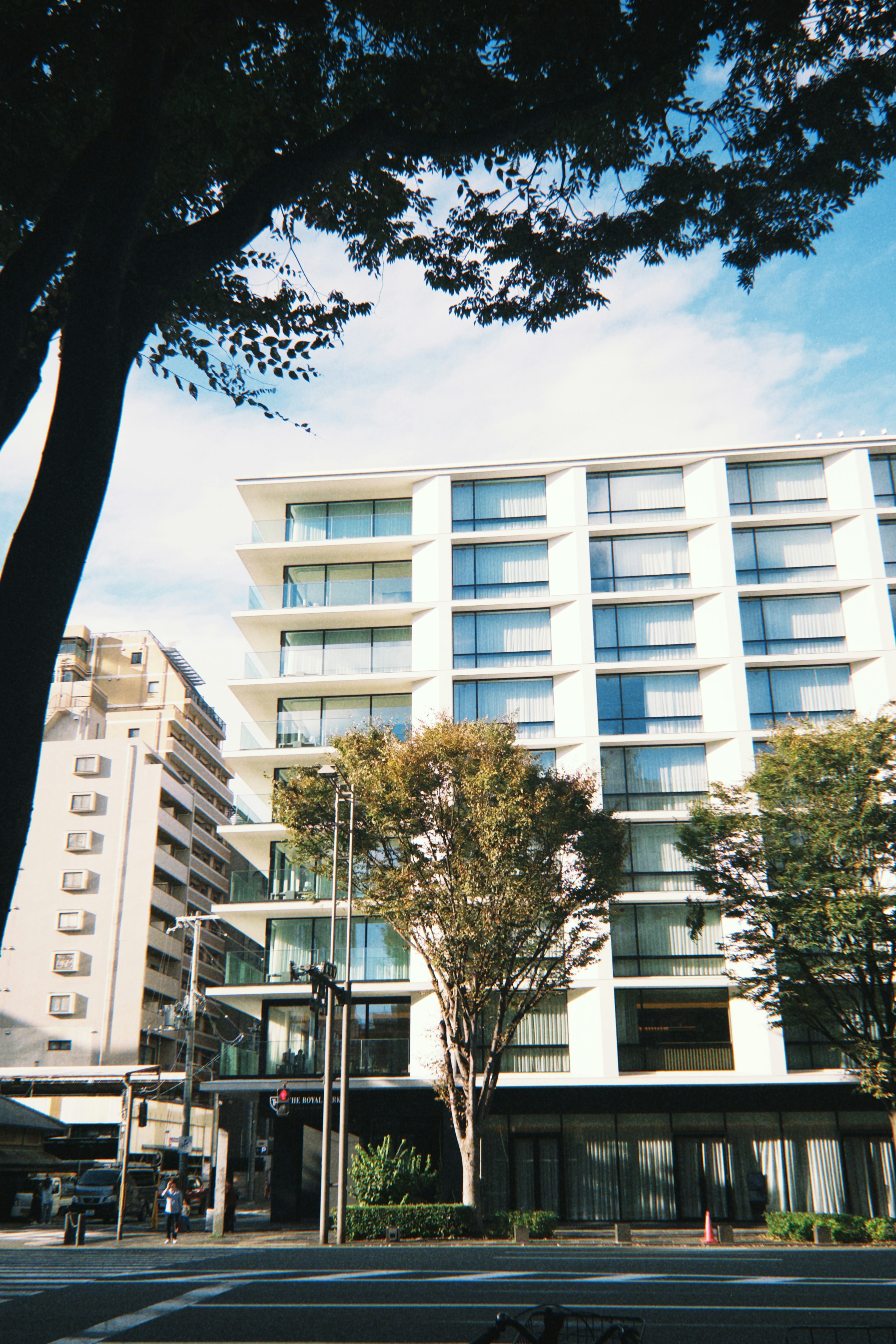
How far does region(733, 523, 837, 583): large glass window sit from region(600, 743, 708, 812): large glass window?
6.20m

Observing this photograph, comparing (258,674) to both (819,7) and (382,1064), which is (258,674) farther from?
(819,7)

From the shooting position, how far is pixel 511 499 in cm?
3738

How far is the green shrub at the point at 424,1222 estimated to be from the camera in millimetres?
23469

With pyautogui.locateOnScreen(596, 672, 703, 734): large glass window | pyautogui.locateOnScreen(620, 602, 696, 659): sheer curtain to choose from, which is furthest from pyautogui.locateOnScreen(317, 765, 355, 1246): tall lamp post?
pyautogui.locateOnScreen(620, 602, 696, 659): sheer curtain

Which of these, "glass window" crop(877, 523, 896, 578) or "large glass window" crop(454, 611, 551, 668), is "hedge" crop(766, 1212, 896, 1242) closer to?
"large glass window" crop(454, 611, 551, 668)

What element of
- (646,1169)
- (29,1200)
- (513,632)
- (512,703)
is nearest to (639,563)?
(513,632)

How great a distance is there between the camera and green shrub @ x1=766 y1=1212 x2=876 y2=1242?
77.8ft

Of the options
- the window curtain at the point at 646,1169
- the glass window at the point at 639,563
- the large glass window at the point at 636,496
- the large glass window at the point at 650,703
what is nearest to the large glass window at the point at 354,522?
the large glass window at the point at 636,496

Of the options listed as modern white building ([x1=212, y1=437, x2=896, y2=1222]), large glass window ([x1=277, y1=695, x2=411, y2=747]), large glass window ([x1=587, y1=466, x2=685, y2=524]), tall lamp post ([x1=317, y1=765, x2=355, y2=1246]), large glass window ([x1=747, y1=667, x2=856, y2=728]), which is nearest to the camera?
tall lamp post ([x1=317, y1=765, x2=355, y2=1246])

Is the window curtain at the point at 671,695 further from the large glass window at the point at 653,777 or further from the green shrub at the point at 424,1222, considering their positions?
the green shrub at the point at 424,1222

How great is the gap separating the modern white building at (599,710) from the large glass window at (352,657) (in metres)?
0.09

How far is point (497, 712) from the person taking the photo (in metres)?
34.8

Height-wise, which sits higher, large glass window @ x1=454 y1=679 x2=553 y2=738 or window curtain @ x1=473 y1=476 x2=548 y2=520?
window curtain @ x1=473 y1=476 x2=548 y2=520

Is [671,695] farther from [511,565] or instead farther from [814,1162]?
[814,1162]
